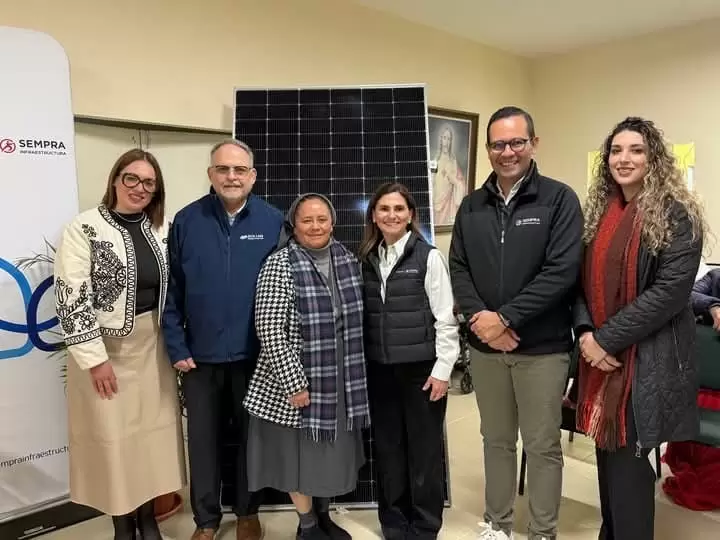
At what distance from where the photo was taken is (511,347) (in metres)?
1.99

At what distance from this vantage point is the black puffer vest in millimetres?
2047

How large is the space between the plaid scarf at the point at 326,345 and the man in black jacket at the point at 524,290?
0.40 m

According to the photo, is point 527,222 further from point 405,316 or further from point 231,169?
point 231,169

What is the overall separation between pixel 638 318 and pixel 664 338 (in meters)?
0.13

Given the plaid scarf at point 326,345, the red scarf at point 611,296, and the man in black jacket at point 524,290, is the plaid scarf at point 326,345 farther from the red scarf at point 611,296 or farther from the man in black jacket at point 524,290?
the red scarf at point 611,296

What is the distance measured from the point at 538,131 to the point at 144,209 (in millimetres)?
3820

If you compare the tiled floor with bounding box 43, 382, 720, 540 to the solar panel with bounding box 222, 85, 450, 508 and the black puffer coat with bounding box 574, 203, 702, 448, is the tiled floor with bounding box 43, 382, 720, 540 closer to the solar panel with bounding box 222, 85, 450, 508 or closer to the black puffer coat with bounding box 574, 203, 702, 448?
the black puffer coat with bounding box 574, 203, 702, 448

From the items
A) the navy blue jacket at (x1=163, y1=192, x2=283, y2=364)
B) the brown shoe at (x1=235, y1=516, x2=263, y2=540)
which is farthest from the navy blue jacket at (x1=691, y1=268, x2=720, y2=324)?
the brown shoe at (x1=235, y1=516, x2=263, y2=540)

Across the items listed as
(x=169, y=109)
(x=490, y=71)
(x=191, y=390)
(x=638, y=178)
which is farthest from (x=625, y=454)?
(x=490, y=71)

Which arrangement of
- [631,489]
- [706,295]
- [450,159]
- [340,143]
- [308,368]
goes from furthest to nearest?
[450,159] < [340,143] < [706,295] < [308,368] < [631,489]

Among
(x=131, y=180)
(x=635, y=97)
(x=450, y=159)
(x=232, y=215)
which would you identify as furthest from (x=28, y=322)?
(x=635, y=97)

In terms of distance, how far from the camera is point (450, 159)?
172 inches

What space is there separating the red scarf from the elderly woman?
0.78 meters

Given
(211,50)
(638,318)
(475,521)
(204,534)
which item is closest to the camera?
(638,318)
